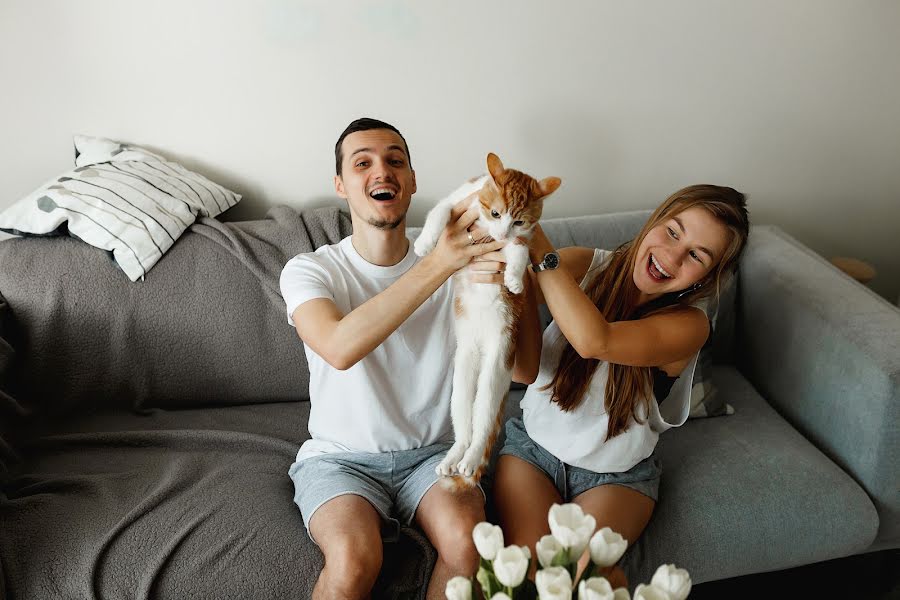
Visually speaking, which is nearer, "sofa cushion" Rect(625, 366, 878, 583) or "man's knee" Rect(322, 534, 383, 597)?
"man's knee" Rect(322, 534, 383, 597)

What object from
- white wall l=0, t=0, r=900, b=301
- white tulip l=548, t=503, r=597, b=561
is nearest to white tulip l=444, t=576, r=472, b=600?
white tulip l=548, t=503, r=597, b=561

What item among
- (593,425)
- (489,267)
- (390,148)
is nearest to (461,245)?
(489,267)

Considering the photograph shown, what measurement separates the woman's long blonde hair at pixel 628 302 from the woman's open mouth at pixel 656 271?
1.4 inches

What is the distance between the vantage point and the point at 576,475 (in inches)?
57.3

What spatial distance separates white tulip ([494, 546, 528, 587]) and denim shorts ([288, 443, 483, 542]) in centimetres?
58

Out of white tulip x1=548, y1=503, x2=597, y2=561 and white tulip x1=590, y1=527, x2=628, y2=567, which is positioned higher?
white tulip x1=548, y1=503, x2=597, y2=561

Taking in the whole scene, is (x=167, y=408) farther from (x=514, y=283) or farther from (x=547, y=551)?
(x=547, y=551)

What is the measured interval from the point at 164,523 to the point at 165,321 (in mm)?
605

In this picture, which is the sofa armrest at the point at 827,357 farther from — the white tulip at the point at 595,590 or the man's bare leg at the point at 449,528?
the white tulip at the point at 595,590

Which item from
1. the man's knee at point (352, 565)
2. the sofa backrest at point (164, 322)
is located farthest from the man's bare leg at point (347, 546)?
the sofa backrest at point (164, 322)

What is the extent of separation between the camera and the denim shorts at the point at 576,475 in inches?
56.7

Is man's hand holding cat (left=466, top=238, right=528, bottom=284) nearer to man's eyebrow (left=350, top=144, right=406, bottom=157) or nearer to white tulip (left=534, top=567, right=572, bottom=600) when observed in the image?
man's eyebrow (left=350, top=144, right=406, bottom=157)

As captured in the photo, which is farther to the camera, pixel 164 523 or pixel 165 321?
pixel 165 321

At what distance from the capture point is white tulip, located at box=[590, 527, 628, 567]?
79cm
